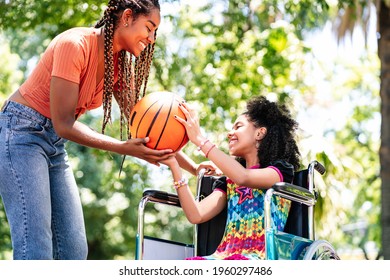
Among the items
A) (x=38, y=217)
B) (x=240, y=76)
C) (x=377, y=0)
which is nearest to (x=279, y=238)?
(x=38, y=217)

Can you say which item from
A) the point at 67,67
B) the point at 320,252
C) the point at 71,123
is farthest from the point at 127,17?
the point at 320,252

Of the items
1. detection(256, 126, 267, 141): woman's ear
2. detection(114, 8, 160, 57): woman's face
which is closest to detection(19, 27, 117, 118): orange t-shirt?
detection(114, 8, 160, 57): woman's face

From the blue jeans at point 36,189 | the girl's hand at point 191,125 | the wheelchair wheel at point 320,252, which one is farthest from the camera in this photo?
the girl's hand at point 191,125

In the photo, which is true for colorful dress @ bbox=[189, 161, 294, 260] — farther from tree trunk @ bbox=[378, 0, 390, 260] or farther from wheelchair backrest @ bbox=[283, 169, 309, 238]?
tree trunk @ bbox=[378, 0, 390, 260]

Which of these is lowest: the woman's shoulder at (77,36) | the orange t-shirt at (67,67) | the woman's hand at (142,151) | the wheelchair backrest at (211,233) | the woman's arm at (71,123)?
the wheelchair backrest at (211,233)

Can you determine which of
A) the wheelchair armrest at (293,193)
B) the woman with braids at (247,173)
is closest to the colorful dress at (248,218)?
the woman with braids at (247,173)

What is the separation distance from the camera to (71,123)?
11.5 feet

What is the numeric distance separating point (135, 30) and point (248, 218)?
110 cm

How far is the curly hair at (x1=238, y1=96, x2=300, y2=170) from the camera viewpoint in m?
4.20

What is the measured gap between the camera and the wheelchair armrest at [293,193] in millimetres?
3574

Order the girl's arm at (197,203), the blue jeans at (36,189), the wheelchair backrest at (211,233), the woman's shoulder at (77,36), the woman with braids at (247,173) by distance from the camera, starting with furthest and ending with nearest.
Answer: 1. the wheelchair backrest at (211,233)
2. the girl's arm at (197,203)
3. the woman with braids at (247,173)
4. the woman's shoulder at (77,36)
5. the blue jeans at (36,189)

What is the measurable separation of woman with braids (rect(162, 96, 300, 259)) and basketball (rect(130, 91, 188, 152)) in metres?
0.04

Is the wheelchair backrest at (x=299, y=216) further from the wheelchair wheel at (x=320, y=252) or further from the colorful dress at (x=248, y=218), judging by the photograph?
the wheelchair wheel at (x=320, y=252)
